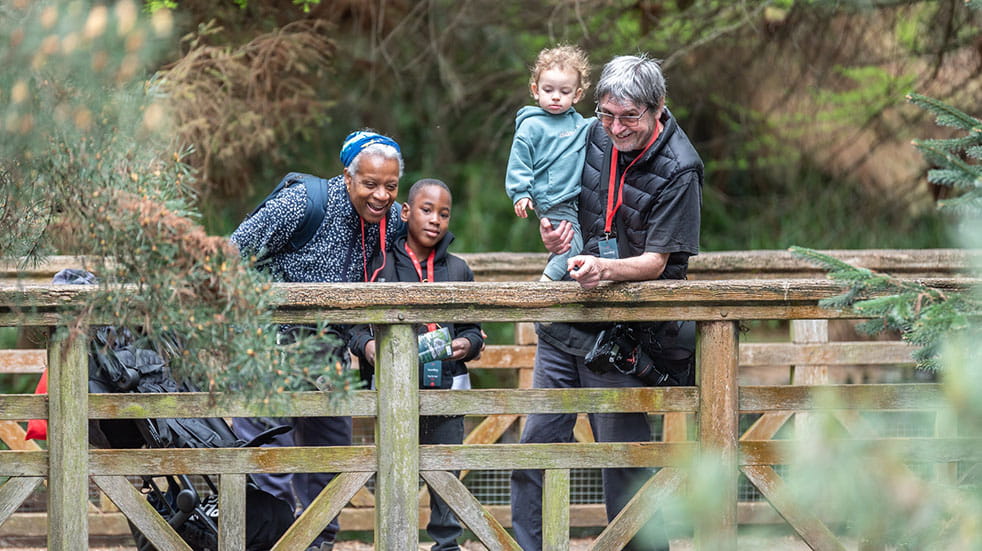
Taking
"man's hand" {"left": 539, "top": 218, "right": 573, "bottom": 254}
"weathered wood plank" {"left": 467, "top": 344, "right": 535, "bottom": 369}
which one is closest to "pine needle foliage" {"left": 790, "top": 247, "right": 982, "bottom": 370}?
"man's hand" {"left": 539, "top": 218, "right": 573, "bottom": 254}

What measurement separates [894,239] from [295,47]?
470 centimetres

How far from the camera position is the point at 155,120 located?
97.3 inches

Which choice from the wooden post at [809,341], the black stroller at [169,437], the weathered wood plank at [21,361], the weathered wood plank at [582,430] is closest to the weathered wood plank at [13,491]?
the black stroller at [169,437]

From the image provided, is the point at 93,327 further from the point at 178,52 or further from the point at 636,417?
the point at 178,52

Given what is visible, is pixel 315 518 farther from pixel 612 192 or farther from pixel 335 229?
pixel 612 192

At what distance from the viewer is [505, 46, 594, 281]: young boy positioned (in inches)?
149

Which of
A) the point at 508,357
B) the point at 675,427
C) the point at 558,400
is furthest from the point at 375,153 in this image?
the point at 675,427

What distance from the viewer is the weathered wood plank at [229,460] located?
3.27 m

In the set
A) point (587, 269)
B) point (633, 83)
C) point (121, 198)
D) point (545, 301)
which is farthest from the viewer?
point (633, 83)

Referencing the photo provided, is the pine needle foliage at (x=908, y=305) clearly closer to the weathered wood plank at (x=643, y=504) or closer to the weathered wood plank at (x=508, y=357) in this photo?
the weathered wood plank at (x=643, y=504)

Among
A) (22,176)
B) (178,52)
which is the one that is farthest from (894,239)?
(22,176)

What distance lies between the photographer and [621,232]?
3.59 m

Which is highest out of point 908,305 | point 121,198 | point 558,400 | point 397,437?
point 121,198

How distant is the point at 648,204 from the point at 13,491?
2033mm
